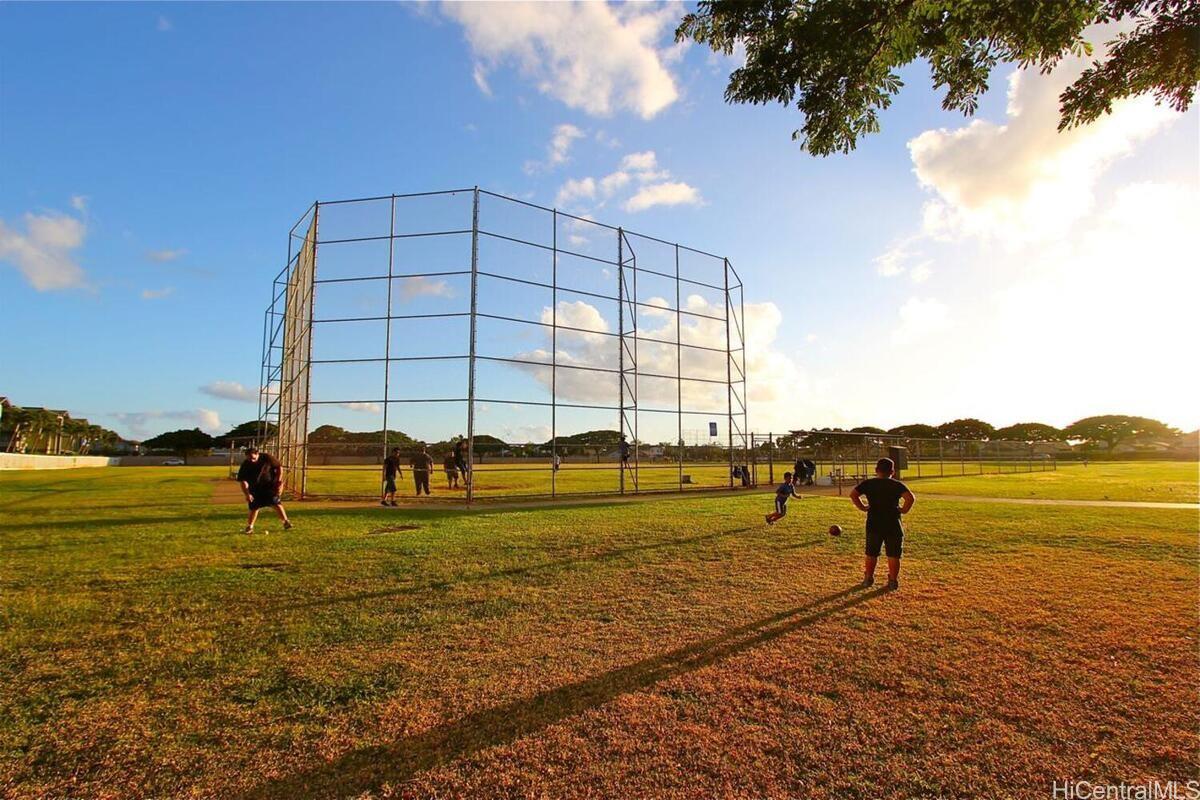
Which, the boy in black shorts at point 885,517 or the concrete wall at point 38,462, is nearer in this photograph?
the boy in black shorts at point 885,517

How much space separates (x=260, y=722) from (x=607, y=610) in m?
3.17

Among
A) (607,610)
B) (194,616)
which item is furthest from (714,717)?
(194,616)

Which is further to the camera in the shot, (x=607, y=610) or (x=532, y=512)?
(x=532, y=512)

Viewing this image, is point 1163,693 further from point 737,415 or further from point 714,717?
point 737,415

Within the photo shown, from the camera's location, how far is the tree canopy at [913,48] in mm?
4398

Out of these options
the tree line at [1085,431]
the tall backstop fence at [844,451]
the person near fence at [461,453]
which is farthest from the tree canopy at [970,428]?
the person near fence at [461,453]

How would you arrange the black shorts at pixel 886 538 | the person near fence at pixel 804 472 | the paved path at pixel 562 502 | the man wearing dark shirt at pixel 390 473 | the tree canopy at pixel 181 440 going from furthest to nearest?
1. the tree canopy at pixel 181 440
2. the person near fence at pixel 804 472
3. the paved path at pixel 562 502
4. the man wearing dark shirt at pixel 390 473
5. the black shorts at pixel 886 538

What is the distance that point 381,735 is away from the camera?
3293mm

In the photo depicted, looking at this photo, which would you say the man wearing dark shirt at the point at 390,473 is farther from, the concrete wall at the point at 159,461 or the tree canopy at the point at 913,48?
the concrete wall at the point at 159,461

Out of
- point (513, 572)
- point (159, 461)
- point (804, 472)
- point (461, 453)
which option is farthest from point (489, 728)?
point (159, 461)

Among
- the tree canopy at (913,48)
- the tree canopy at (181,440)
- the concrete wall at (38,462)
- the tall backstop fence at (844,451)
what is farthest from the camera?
the tree canopy at (181,440)

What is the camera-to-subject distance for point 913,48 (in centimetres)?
470

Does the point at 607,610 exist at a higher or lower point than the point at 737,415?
lower

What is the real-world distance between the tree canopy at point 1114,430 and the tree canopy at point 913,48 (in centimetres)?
13125
